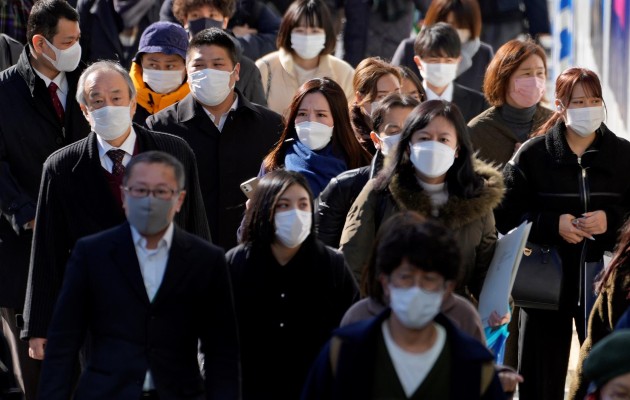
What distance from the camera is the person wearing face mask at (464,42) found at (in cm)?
1156

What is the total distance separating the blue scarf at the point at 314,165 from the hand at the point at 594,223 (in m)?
1.30

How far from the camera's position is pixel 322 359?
18.7ft

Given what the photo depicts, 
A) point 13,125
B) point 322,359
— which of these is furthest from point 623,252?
point 13,125

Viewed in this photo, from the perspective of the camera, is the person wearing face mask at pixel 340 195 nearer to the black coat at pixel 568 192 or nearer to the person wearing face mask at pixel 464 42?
the black coat at pixel 568 192

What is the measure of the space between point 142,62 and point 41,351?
2907 millimetres

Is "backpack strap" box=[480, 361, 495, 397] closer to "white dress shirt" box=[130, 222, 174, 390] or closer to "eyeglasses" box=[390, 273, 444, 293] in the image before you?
"eyeglasses" box=[390, 273, 444, 293]

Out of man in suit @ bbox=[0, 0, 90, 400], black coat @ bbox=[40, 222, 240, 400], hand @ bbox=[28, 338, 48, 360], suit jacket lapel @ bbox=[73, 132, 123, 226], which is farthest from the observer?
man in suit @ bbox=[0, 0, 90, 400]

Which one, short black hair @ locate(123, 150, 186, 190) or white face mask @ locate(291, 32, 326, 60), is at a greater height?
white face mask @ locate(291, 32, 326, 60)

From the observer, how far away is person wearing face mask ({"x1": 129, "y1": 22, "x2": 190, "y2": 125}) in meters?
9.87

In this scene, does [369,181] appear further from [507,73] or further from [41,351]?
[507,73]

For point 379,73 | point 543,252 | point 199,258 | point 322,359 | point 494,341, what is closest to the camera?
point 322,359

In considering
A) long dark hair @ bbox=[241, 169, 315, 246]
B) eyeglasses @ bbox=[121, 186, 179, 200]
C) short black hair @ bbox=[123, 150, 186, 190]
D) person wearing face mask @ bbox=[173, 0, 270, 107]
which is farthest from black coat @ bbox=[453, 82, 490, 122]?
eyeglasses @ bbox=[121, 186, 179, 200]

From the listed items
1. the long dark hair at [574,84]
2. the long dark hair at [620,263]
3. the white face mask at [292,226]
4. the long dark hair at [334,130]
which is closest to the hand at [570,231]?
the long dark hair at [574,84]

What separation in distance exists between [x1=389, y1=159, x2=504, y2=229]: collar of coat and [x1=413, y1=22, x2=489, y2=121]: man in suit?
3091 millimetres
